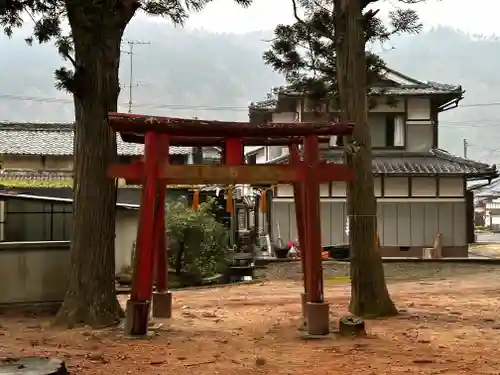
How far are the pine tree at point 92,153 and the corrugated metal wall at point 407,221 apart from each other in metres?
15.8

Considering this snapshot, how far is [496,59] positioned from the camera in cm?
15538

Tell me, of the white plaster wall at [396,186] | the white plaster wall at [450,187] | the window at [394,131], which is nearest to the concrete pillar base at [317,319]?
the white plaster wall at [396,186]

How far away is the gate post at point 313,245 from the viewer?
8016mm

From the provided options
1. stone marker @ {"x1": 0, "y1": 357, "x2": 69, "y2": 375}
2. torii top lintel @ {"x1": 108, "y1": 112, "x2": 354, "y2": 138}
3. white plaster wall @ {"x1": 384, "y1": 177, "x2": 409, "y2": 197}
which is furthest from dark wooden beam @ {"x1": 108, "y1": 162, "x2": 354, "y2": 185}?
white plaster wall @ {"x1": 384, "y1": 177, "x2": 409, "y2": 197}

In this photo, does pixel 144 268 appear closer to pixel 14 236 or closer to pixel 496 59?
pixel 14 236

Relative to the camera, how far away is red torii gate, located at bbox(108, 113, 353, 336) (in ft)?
25.7

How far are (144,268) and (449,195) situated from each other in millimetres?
18966

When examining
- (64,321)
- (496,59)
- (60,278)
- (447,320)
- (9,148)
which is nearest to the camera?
(64,321)

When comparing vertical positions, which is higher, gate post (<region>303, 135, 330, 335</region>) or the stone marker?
gate post (<region>303, 135, 330, 335</region>)

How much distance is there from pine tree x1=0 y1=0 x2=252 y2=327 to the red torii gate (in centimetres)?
87

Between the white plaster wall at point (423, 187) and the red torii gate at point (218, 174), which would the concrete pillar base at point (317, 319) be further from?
the white plaster wall at point (423, 187)

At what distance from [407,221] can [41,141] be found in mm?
17621

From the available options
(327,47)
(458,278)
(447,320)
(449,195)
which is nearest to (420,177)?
(449,195)

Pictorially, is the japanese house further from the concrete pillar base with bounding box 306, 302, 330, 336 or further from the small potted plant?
the concrete pillar base with bounding box 306, 302, 330, 336
